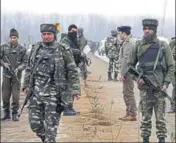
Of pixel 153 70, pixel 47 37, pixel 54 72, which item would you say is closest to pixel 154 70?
pixel 153 70

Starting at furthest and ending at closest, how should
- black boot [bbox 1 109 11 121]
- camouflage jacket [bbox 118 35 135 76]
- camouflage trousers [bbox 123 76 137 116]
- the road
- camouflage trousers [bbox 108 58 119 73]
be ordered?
camouflage trousers [bbox 108 58 119 73] → black boot [bbox 1 109 11 121] → camouflage trousers [bbox 123 76 137 116] → camouflage jacket [bbox 118 35 135 76] → the road

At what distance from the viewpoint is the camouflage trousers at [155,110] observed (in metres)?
7.98

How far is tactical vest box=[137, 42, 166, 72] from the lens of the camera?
7.97 metres

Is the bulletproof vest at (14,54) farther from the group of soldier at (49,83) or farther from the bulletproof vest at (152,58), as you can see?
the bulletproof vest at (152,58)

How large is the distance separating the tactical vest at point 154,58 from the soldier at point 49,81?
1108mm

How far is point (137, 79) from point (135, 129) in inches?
72.7

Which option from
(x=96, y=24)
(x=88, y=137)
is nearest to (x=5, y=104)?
(x=88, y=137)

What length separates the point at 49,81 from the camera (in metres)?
7.45

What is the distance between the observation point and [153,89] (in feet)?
26.2

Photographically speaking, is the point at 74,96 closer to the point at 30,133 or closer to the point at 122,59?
the point at 30,133

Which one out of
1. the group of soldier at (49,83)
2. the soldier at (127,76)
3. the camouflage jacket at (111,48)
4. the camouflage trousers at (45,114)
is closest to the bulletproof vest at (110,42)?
the camouflage jacket at (111,48)

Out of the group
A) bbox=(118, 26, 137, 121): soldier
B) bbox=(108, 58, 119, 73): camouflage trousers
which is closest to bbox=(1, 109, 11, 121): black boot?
bbox=(118, 26, 137, 121): soldier

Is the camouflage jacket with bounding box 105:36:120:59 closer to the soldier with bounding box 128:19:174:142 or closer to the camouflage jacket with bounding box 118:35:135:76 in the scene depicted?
the camouflage jacket with bounding box 118:35:135:76

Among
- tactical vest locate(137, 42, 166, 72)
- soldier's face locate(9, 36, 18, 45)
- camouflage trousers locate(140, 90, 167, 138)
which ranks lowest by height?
camouflage trousers locate(140, 90, 167, 138)
